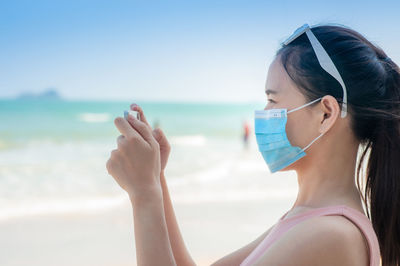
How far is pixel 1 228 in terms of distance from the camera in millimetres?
5523

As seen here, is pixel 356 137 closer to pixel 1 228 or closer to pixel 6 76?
pixel 1 228

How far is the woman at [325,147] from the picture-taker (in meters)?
1.13

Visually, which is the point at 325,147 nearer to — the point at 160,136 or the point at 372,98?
the point at 372,98

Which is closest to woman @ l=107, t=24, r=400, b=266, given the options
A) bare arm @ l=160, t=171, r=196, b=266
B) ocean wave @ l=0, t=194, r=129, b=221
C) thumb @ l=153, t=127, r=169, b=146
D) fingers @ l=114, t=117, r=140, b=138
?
fingers @ l=114, t=117, r=140, b=138

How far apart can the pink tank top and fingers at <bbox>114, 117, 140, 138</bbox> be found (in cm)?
44

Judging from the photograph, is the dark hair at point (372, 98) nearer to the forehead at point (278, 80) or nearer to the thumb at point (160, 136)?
the forehead at point (278, 80)

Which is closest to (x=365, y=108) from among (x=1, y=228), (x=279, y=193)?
(x=1, y=228)

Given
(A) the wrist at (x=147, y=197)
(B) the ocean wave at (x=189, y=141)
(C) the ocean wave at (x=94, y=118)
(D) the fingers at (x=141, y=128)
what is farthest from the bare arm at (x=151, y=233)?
(C) the ocean wave at (x=94, y=118)

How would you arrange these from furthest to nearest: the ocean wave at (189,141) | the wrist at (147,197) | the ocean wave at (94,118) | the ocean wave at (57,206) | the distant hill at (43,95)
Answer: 1. the distant hill at (43,95)
2. the ocean wave at (94,118)
3. the ocean wave at (189,141)
4. the ocean wave at (57,206)
5. the wrist at (147,197)

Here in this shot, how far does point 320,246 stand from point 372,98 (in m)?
0.45

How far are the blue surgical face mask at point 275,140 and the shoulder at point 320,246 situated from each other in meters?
0.29

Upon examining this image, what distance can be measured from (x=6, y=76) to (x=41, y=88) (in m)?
5.31

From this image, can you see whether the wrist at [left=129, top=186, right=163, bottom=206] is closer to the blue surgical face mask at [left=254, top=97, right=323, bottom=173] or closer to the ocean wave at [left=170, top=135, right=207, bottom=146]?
the blue surgical face mask at [left=254, top=97, right=323, bottom=173]

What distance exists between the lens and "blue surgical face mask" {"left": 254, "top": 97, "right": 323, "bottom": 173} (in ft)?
4.43
